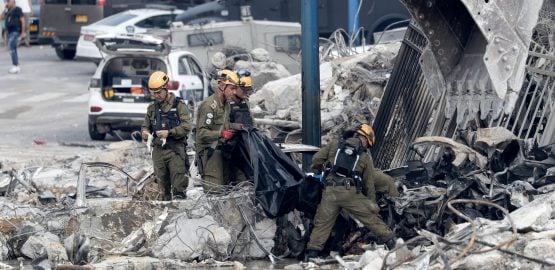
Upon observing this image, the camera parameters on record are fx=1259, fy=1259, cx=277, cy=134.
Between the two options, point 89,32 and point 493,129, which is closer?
point 493,129

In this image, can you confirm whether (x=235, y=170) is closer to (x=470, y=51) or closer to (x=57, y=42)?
(x=470, y=51)

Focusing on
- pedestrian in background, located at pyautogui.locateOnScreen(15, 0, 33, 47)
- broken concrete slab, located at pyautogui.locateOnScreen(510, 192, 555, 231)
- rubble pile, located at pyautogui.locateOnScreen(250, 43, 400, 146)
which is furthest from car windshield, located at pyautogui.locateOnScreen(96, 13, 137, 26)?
broken concrete slab, located at pyautogui.locateOnScreen(510, 192, 555, 231)

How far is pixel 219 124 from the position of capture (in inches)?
470

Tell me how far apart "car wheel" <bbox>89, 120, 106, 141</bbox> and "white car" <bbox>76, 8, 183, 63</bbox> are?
5.91 metres

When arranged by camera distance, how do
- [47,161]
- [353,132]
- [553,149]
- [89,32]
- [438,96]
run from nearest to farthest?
[353,132] < [553,149] < [438,96] < [47,161] < [89,32]

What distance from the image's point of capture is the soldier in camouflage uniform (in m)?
12.4

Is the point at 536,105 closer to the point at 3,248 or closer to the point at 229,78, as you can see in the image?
the point at 229,78

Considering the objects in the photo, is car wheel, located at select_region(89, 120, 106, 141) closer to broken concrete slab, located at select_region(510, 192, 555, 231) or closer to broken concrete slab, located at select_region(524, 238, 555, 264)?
broken concrete slab, located at select_region(510, 192, 555, 231)

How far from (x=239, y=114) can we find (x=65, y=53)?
68.4 ft

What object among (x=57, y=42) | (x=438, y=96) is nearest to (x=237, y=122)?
(x=438, y=96)

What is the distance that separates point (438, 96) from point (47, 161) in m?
6.72

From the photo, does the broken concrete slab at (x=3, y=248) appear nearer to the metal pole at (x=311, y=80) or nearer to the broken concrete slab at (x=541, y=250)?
the metal pole at (x=311, y=80)

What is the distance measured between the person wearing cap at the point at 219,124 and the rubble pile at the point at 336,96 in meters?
4.16

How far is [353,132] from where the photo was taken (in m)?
10.8
